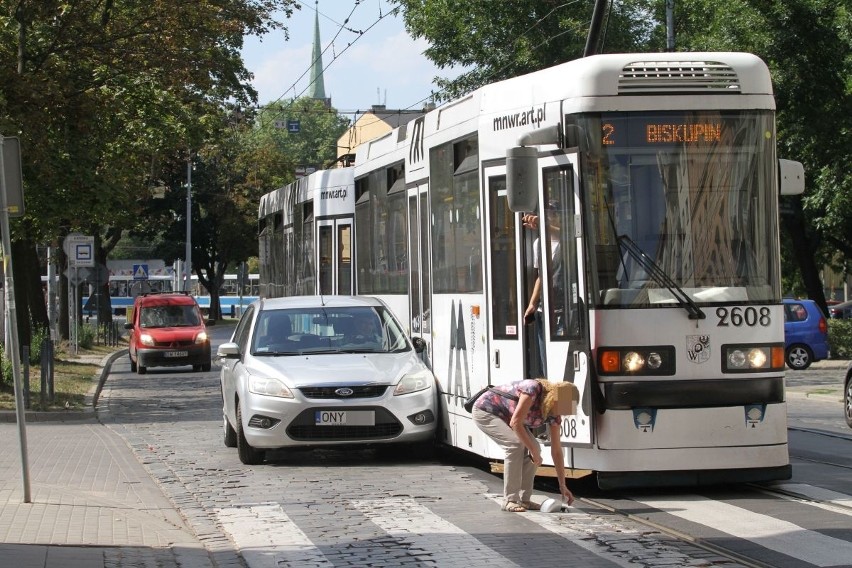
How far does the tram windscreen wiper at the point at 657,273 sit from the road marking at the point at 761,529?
1.40 m

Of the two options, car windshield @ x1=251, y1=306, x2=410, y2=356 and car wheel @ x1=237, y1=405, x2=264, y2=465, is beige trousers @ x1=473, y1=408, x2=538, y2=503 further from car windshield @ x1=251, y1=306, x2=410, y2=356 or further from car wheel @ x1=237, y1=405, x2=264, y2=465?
car windshield @ x1=251, y1=306, x2=410, y2=356

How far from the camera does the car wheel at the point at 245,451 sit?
44.8ft

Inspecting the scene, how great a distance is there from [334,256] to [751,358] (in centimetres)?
1156

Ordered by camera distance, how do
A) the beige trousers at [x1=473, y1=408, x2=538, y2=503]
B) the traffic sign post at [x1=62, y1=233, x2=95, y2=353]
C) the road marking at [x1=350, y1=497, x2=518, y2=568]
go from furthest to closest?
the traffic sign post at [x1=62, y1=233, x2=95, y2=353] < the beige trousers at [x1=473, y1=408, x2=538, y2=503] < the road marking at [x1=350, y1=497, x2=518, y2=568]

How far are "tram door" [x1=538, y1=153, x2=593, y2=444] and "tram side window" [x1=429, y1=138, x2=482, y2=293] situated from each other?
1.30 metres

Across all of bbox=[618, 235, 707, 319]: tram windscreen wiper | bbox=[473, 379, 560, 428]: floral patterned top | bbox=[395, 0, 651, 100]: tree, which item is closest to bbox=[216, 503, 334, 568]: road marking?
bbox=[473, 379, 560, 428]: floral patterned top

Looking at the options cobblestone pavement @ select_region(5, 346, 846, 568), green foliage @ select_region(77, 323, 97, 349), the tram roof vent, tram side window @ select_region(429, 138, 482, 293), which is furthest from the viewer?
green foliage @ select_region(77, 323, 97, 349)

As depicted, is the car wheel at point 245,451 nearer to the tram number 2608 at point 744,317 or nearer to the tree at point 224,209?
the tram number 2608 at point 744,317

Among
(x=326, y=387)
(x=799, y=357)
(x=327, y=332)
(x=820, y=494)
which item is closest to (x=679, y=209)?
(x=820, y=494)

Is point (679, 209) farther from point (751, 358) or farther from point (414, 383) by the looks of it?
point (414, 383)

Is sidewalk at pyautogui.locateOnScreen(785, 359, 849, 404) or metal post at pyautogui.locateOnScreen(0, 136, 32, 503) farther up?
metal post at pyautogui.locateOnScreen(0, 136, 32, 503)

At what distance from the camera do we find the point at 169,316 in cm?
3569

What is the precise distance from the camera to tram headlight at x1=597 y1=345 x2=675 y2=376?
34.6 ft

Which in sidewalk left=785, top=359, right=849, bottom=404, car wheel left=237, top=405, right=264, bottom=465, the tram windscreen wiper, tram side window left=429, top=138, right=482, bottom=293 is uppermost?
tram side window left=429, top=138, right=482, bottom=293
